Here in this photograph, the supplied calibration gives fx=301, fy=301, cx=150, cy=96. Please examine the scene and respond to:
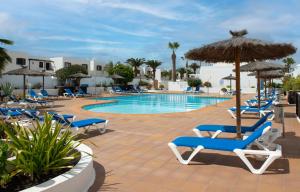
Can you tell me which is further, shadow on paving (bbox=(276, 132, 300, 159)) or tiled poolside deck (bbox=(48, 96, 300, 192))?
shadow on paving (bbox=(276, 132, 300, 159))

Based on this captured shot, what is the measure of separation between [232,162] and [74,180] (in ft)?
10.1

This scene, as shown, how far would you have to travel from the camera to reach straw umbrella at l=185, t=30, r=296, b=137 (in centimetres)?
616

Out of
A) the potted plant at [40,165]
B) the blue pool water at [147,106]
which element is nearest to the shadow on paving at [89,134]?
the potted plant at [40,165]

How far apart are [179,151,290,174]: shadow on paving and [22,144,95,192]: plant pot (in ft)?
6.69

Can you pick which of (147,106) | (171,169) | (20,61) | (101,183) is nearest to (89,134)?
(171,169)

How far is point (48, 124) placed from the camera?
4551 millimetres

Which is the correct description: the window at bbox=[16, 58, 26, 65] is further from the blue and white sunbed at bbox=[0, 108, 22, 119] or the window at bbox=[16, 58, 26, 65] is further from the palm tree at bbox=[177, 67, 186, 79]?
the palm tree at bbox=[177, 67, 186, 79]

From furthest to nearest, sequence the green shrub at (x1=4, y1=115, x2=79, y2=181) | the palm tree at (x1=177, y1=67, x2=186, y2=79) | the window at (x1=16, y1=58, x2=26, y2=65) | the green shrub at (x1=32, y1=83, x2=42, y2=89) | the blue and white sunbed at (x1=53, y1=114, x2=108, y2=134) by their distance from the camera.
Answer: the palm tree at (x1=177, y1=67, x2=186, y2=79) → the window at (x1=16, y1=58, x2=26, y2=65) → the green shrub at (x1=32, y1=83, x2=42, y2=89) → the blue and white sunbed at (x1=53, y1=114, x2=108, y2=134) → the green shrub at (x1=4, y1=115, x2=79, y2=181)

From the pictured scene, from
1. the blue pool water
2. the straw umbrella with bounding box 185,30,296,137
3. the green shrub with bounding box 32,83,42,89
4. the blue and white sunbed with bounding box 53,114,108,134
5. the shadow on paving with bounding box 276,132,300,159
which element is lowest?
the shadow on paving with bounding box 276,132,300,159

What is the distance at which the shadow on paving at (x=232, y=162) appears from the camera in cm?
525

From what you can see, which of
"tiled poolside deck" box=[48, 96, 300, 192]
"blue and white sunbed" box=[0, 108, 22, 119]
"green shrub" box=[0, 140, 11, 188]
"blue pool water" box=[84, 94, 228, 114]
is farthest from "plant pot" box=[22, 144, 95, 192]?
"blue pool water" box=[84, 94, 228, 114]

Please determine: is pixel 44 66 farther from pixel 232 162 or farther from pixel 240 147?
pixel 240 147

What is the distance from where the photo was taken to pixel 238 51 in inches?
274

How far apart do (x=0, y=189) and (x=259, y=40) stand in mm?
5244
